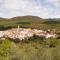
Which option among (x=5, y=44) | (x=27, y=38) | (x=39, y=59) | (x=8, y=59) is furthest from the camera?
(x=27, y=38)

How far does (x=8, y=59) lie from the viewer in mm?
11898

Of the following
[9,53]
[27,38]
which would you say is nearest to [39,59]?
[9,53]

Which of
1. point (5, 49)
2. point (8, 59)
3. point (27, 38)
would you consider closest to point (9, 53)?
point (5, 49)

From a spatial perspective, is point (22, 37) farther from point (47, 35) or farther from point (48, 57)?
point (48, 57)

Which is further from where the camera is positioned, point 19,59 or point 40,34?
point 40,34

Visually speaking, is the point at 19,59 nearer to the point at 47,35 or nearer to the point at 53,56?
the point at 53,56

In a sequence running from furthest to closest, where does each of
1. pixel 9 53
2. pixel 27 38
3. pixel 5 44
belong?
pixel 27 38 < pixel 5 44 < pixel 9 53

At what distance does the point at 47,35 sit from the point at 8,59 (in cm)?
2193

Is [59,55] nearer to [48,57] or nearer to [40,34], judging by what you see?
[48,57]

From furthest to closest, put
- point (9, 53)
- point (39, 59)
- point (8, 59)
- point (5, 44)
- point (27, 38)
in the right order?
1. point (27, 38)
2. point (5, 44)
3. point (9, 53)
4. point (8, 59)
5. point (39, 59)

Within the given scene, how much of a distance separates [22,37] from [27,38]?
66 cm

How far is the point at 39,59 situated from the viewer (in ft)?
36.4

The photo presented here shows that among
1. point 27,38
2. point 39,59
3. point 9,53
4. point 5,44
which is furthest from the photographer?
point 27,38

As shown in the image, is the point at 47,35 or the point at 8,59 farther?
the point at 47,35
